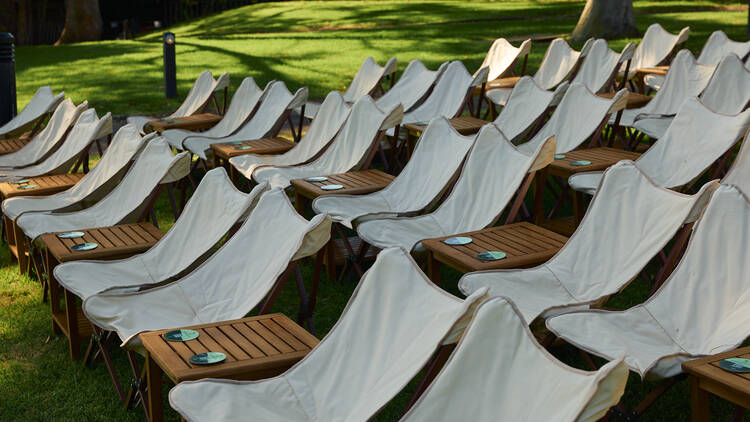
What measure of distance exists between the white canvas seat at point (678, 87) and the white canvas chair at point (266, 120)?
301cm

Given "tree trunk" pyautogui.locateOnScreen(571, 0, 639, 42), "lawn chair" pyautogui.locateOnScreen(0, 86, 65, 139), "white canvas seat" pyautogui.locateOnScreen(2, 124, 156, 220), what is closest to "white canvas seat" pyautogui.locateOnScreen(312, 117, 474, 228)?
"white canvas seat" pyautogui.locateOnScreen(2, 124, 156, 220)

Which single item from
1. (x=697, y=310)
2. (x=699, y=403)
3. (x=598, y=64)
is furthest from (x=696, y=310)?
(x=598, y=64)

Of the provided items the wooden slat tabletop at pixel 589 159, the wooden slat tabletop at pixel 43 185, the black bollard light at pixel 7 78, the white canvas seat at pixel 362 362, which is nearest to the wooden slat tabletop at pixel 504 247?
the white canvas seat at pixel 362 362

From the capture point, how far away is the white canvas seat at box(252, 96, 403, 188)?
20.6 feet

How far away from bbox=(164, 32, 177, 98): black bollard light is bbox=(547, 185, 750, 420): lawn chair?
9.07 m

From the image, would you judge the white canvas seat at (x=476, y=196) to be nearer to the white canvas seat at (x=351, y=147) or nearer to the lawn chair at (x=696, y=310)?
the white canvas seat at (x=351, y=147)

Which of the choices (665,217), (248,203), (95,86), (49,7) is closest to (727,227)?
(665,217)

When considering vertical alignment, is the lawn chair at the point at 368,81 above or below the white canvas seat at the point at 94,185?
above

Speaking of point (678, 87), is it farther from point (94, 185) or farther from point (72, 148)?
point (72, 148)

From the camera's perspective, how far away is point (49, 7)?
82.3 ft

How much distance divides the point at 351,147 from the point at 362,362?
11.9 feet

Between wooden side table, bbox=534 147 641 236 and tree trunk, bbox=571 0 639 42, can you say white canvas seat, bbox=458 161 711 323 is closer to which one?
wooden side table, bbox=534 147 641 236

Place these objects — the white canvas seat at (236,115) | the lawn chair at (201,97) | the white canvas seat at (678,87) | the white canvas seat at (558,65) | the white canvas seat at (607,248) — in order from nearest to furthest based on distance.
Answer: the white canvas seat at (607,248) → the white canvas seat at (678,87) → the white canvas seat at (236,115) → the lawn chair at (201,97) → the white canvas seat at (558,65)

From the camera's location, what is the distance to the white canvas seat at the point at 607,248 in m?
3.99
